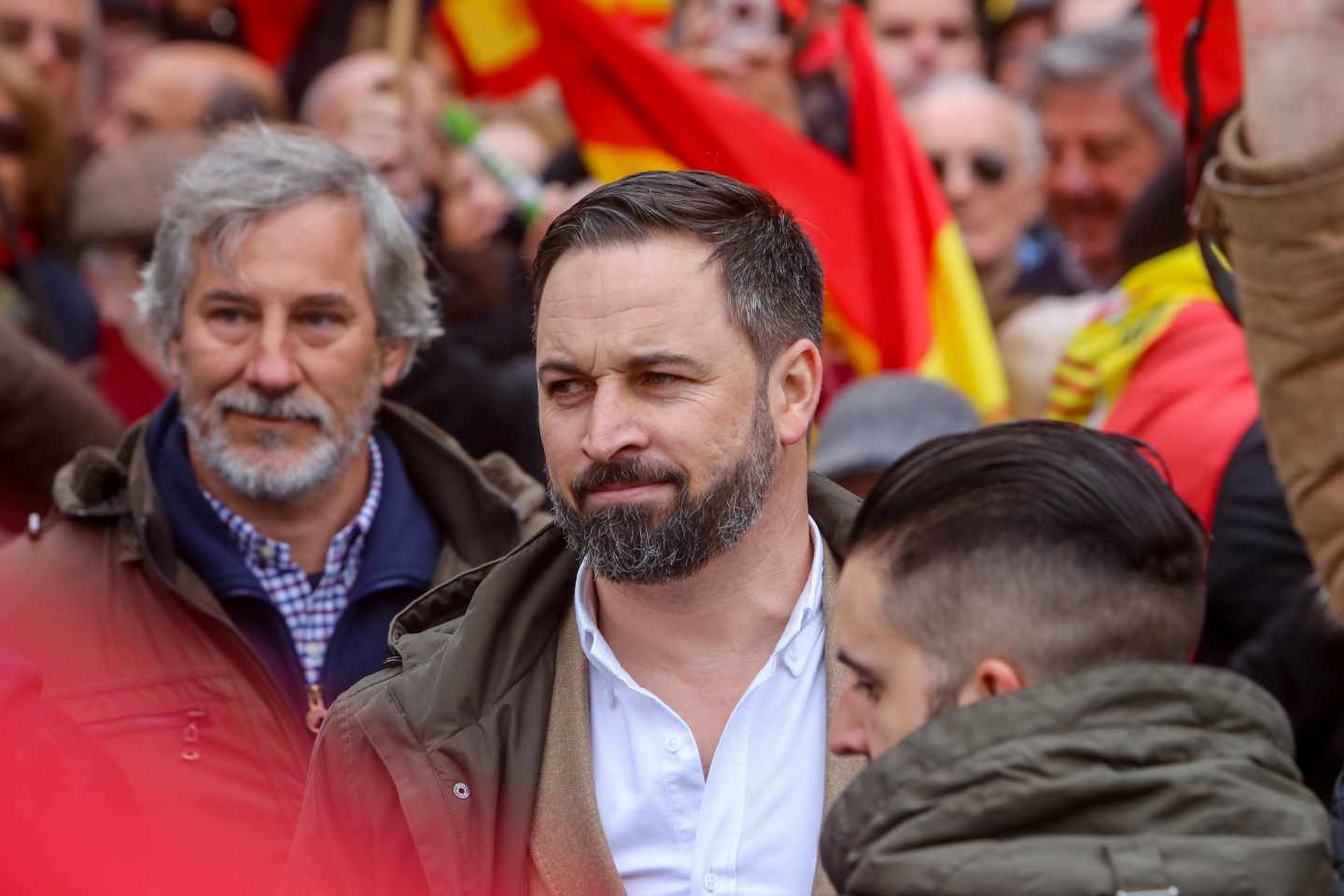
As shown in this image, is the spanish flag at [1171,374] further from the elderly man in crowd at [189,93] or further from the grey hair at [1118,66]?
the elderly man in crowd at [189,93]

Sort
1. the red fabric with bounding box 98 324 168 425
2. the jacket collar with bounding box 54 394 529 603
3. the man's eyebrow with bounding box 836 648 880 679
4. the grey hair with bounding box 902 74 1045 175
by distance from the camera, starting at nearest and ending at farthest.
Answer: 1. the man's eyebrow with bounding box 836 648 880 679
2. the jacket collar with bounding box 54 394 529 603
3. the red fabric with bounding box 98 324 168 425
4. the grey hair with bounding box 902 74 1045 175

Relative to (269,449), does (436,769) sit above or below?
below

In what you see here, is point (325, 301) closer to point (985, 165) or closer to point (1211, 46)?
point (1211, 46)

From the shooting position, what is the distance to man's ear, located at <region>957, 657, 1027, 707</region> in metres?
2.09

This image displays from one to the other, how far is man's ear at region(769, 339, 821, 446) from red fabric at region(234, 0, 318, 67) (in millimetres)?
5749

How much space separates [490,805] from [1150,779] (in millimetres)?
1127

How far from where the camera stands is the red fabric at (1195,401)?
407 centimetres

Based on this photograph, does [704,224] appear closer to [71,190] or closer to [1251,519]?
[1251,519]

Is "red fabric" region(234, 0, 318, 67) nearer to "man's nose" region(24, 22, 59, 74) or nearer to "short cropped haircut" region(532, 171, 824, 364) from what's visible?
"man's nose" region(24, 22, 59, 74)

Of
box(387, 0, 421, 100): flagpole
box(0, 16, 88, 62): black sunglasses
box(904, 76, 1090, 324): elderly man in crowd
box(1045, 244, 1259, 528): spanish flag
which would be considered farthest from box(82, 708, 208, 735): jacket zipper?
box(0, 16, 88, 62): black sunglasses

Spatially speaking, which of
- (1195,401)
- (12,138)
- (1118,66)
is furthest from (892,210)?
(12,138)

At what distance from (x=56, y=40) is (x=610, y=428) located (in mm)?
4837

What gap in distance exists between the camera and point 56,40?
7.02 m

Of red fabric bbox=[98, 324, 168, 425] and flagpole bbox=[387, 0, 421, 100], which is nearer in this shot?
red fabric bbox=[98, 324, 168, 425]
